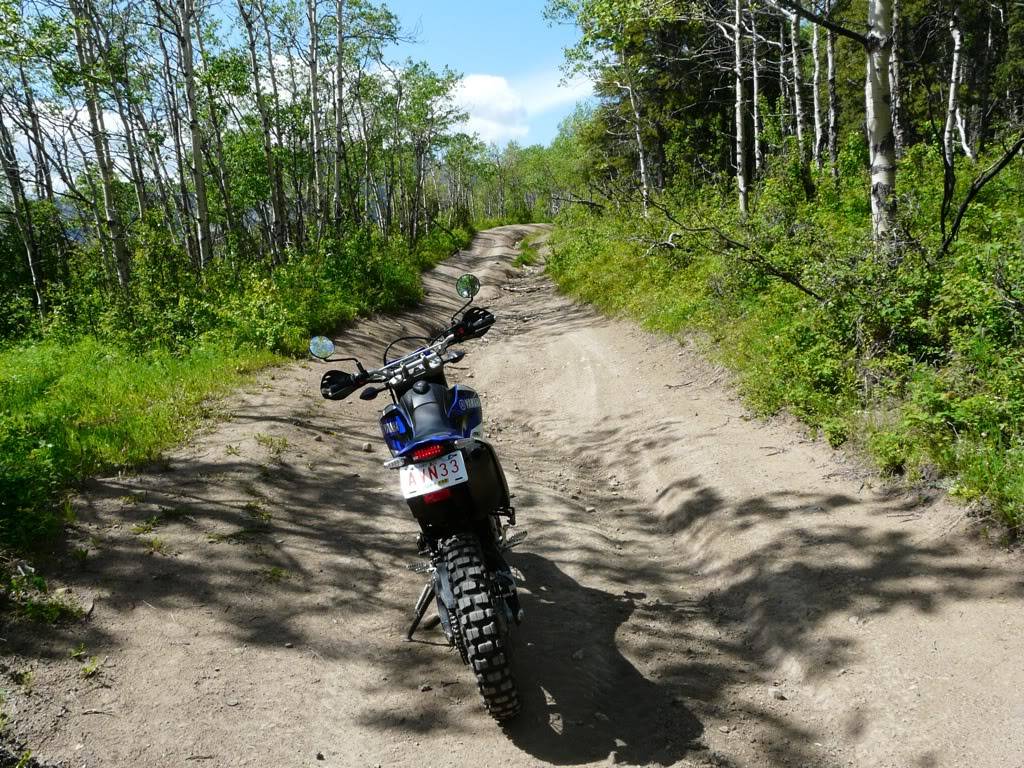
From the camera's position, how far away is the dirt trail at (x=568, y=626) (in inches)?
123

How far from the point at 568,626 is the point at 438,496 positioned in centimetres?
147

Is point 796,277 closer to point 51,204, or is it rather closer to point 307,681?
point 307,681

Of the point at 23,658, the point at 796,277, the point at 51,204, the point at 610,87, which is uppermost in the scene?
the point at 610,87

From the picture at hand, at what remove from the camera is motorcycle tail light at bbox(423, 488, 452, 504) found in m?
3.40

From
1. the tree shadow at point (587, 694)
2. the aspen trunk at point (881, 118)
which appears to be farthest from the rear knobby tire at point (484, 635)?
the aspen trunk at point (881, 118)

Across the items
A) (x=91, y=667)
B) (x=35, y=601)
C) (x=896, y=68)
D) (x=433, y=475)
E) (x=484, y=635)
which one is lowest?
(x=91, y=667)

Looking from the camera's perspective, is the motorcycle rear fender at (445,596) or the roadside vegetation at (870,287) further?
the roadside vegetation at (870,287)

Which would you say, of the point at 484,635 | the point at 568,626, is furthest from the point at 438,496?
the point at 568,626

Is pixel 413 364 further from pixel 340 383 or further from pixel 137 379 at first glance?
pixel 137 379

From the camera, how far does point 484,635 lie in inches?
121

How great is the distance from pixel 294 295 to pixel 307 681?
10.1 meters

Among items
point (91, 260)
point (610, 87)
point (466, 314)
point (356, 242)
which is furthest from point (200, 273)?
point (610, 87)

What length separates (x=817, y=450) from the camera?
229 inches

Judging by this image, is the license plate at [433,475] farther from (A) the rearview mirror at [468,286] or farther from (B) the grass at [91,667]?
(B) the grass at [91,667]
